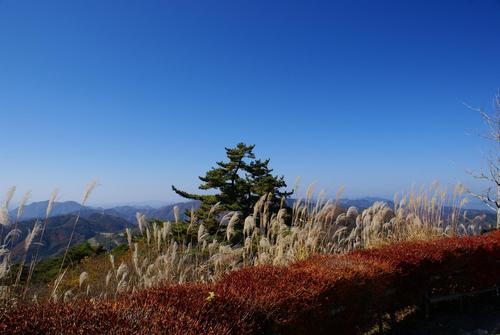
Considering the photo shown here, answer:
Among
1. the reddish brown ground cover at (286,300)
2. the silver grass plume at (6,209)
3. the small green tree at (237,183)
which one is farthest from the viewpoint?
the small green tree at (237,183)

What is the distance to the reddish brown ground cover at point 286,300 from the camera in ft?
7.07

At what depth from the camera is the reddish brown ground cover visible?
84.8 inches

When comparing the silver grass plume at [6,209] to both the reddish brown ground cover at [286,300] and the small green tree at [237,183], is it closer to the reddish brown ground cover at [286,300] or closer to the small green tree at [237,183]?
the reddish brown ground cover at [286,300]

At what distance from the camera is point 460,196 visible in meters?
9.42

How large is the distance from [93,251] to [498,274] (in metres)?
13.8

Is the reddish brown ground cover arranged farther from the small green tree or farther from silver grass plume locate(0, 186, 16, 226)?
the small green tree

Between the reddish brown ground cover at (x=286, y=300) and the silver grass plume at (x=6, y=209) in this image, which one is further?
the silver grass plume at (x=6, y=209)

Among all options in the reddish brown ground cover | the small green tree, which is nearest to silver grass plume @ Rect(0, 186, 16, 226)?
the reddish brown ground cover

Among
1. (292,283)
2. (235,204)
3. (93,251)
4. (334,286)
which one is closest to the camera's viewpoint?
(292,283)

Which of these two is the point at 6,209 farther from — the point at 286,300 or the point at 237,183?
the point at 237,183

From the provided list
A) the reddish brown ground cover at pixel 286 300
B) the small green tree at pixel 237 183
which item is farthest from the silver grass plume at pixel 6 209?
the small green tree at pixel 237 183

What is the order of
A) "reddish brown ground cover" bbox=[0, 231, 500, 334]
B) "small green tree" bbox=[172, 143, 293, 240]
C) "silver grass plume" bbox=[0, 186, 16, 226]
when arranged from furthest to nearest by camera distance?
"small green tree" bbox=[172, 143, 293, 240] < "silver grass plume" bbox=[0, 186, 16, 226] < "reddish brown ground cover" bbox=[0, 231, 500, 334]

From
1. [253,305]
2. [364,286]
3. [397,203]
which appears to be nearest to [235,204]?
[397,203]

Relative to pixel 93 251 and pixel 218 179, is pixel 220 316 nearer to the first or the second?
pixel 93 251
